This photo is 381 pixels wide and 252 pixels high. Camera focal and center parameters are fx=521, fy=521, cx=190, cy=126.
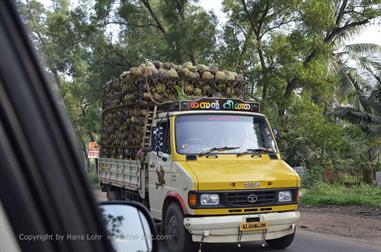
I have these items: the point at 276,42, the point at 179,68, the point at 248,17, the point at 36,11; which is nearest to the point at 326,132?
the point at 276,42

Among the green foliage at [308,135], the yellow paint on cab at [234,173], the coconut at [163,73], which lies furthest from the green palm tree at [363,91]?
the yellow paint on cab at [234,173]

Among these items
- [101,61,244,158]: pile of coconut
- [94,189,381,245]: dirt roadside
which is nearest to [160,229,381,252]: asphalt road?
[94,189,381,245]: dirt roadside

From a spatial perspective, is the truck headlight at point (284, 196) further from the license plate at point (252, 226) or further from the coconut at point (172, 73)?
the coconut at point (172, 73)

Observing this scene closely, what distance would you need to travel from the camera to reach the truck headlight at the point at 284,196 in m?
7.49

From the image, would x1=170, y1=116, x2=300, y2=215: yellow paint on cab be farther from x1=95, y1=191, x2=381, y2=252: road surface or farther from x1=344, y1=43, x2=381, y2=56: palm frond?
x1=344, y1=43, x2=381, y2=56: palm frond

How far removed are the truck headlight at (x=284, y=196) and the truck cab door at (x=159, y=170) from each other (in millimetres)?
1692

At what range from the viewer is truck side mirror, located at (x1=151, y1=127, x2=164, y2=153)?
8359 mm

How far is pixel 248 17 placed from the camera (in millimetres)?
18469

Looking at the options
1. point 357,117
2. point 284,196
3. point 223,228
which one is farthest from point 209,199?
point 357,117

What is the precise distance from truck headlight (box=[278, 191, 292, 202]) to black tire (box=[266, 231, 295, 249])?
708 millimetres

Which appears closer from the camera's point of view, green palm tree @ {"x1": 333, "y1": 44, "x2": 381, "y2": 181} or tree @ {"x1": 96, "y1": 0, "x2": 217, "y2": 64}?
tree @ {"x1": 96, "y1": 0, "x2": 217, "y2": 64}

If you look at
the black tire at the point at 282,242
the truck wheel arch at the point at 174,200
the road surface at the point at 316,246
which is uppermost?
the truck wheel arch at the point at 174,200

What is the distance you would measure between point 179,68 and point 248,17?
8.81m

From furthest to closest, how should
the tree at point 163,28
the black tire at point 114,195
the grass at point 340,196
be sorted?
1. the tree at point 163,28
2. the grass at point 340,196
3. the black tire at point 114,195
